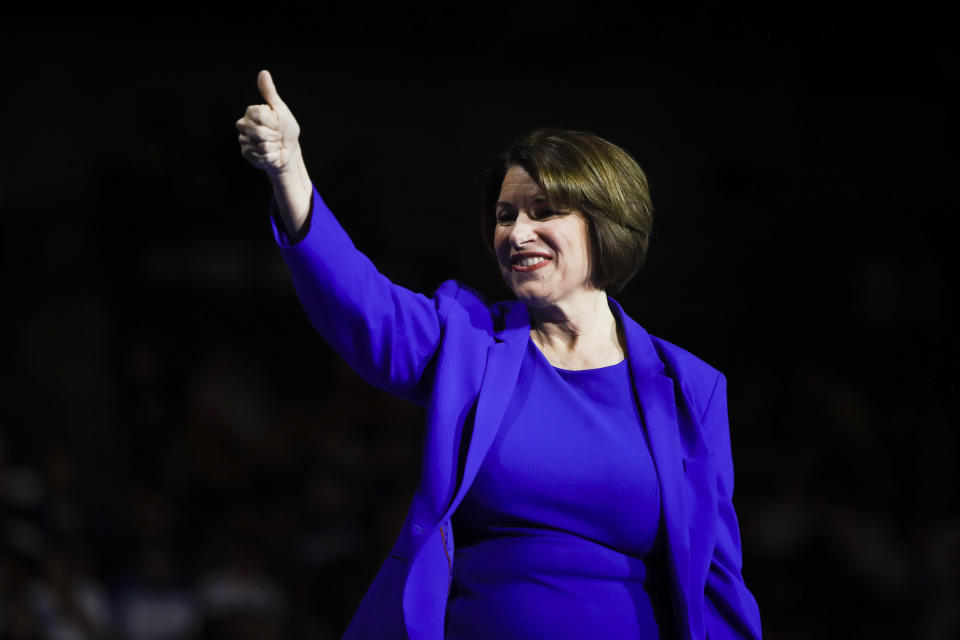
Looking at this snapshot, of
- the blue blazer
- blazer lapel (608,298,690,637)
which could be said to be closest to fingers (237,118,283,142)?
the blue blazer

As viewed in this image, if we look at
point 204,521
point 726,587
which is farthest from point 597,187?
point 204,521

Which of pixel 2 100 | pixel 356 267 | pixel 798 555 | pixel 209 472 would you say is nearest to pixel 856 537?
pixel 798 555

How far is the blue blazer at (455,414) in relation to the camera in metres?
1.25

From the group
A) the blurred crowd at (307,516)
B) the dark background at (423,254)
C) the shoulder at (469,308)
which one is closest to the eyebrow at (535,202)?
the shoulder at (469,308)

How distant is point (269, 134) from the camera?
118cm

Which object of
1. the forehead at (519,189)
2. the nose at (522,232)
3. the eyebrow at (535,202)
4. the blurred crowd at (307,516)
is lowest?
the blurred crowd at (307,516)

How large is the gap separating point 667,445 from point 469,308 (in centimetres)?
30

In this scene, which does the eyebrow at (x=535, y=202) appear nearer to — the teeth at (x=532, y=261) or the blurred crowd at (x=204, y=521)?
the teeth at (x=532, y=261)

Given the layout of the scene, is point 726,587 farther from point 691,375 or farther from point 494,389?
point 494,389

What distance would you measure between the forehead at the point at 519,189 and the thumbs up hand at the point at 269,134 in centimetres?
30

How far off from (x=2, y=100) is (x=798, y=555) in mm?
3079

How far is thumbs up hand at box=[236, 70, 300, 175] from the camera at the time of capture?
1.17 meters

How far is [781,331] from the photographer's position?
156 inches

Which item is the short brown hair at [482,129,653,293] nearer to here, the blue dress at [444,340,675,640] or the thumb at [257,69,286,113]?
the blue dress at [444,340,675,640]
